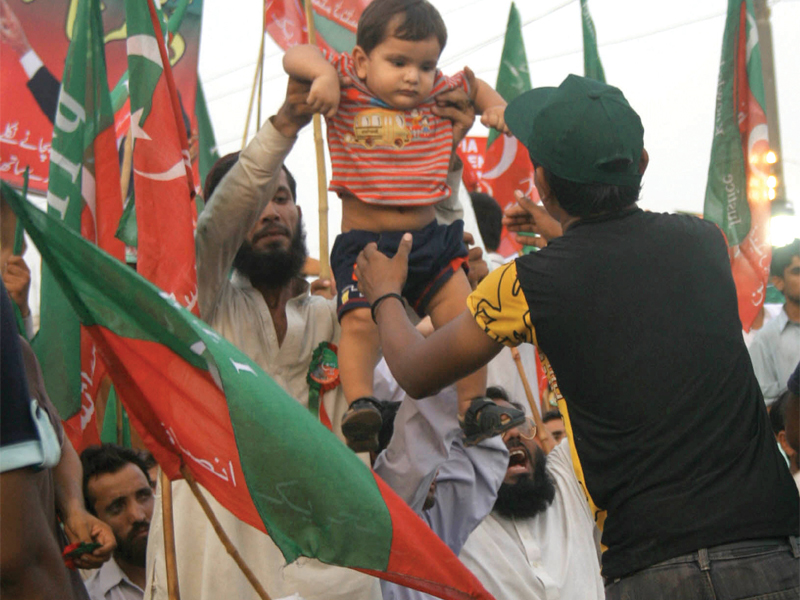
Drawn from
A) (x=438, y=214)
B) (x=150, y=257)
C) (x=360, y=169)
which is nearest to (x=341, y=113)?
(x=360, y=169)

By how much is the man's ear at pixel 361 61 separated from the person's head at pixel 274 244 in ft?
2.47

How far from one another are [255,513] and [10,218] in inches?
127

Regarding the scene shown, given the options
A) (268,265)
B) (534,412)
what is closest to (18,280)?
(268,265)

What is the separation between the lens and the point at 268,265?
14.7 ft

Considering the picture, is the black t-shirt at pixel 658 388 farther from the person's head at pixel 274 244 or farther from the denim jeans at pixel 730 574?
the person's head at pixel 274 244

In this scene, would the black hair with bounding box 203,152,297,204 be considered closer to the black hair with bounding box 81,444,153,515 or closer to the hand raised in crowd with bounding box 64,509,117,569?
the black hair with bounding box 81,444,153,515

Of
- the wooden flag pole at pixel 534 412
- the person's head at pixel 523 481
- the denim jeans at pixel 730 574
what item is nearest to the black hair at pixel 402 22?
the person's head at pixel 523 481

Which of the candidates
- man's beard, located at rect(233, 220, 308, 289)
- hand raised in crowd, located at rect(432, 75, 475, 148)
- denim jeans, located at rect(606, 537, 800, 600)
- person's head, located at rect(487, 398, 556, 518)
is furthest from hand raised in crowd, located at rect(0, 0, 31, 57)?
denim jeans, located at rect(606, 537, 800, 600)

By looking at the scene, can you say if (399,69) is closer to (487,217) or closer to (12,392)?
(12,392)

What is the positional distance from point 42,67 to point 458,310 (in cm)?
403

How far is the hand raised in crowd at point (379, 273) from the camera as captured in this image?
10.1 feet

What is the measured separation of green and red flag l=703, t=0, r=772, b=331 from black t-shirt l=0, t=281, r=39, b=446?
459 cm

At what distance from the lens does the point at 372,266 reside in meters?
3.17

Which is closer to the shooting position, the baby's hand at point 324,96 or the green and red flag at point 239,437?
the green and red flag at point 239,437
